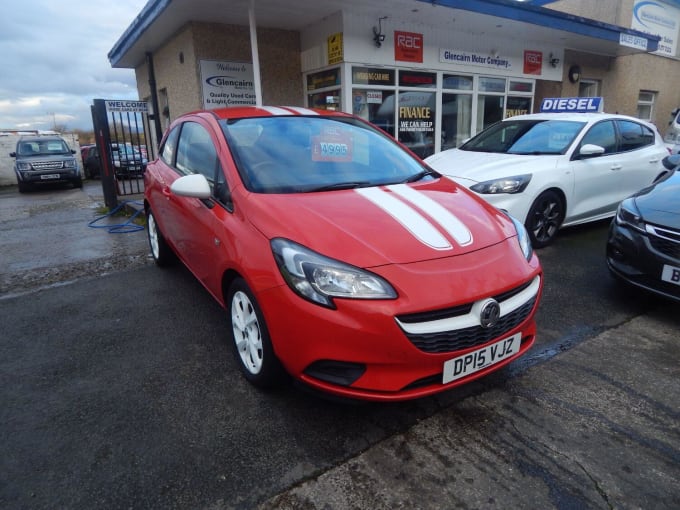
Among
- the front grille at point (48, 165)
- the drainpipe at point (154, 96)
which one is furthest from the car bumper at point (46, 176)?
the drainpipe at point (154, 96)

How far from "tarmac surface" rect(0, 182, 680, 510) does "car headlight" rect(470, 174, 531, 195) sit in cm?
199

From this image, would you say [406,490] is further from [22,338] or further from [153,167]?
[153,167]

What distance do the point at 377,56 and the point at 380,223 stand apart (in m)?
7.07

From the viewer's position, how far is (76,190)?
13.6 meters

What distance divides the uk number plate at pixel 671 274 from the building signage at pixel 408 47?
687 centimetres

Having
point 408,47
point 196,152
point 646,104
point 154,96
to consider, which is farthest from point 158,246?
point 646,104

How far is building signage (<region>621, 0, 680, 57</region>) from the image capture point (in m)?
14.4

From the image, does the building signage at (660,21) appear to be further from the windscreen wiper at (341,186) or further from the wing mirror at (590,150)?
the windscreen wiper at (341,186)

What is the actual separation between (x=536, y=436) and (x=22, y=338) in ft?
11.6

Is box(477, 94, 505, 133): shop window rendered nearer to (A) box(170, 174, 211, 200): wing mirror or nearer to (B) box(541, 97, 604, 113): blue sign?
(B) box(541, 97, 604, 113): blue sign

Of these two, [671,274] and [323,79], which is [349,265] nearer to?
[671,274]

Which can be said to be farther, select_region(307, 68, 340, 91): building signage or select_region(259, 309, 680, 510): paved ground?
select_region(307, 68, 340, 91): building signage

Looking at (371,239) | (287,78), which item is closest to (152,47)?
(287,78)

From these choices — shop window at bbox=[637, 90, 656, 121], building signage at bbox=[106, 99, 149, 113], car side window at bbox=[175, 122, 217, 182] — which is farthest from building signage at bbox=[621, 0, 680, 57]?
car side window at bbox=[175, 122, 217, 182]
